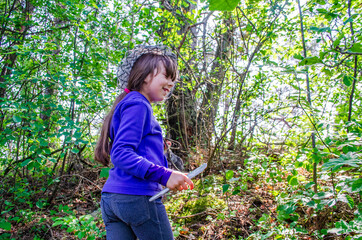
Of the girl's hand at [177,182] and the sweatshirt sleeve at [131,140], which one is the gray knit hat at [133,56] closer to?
the sweatshirt sleeve at [131,140]

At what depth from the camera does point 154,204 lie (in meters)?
1.32

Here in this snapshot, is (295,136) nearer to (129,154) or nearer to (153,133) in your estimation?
(153,133)

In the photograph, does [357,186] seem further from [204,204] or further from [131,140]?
[204,204]

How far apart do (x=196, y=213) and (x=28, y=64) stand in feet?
11.6

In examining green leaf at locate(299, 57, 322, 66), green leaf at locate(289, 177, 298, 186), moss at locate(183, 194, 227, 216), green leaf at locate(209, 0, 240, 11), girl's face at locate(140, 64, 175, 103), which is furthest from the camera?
moss at locate(183, 194, 227, 216)

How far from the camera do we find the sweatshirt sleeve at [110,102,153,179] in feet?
4.01

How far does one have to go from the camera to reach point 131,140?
4.17 feet

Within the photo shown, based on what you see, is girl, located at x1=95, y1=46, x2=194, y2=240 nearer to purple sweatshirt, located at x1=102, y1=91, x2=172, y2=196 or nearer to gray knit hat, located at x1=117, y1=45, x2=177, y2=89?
purple sweatshirt, located at x1=102, y1=91, x2=172, y2=196

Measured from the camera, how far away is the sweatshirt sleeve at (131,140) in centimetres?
122

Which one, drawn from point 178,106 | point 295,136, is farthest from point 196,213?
point 178,106

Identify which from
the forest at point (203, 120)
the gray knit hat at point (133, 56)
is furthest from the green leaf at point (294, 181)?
the gray knit hat at point (133, 56)

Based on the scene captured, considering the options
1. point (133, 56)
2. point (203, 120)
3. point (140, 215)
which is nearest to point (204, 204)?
point (203, 120)

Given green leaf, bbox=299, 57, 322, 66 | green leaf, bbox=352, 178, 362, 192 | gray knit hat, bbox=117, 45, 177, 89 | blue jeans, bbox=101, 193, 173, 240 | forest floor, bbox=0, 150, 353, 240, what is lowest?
forest floor, bbox=0, 150, 353, 240

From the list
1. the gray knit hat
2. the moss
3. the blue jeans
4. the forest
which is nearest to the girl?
the blue jeans
